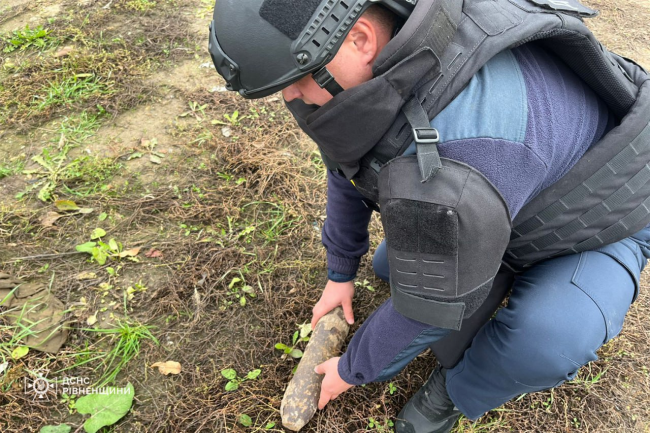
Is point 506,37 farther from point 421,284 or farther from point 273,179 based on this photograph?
point 273,179

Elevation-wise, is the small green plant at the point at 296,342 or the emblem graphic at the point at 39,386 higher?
the small green plant at the point at 296,342

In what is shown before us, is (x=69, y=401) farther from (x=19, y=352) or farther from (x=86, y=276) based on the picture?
(x=86, y=276)

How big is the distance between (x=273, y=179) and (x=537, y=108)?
1885 millimetres

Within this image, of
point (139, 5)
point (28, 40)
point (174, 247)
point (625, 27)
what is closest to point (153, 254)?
point (174, 247)

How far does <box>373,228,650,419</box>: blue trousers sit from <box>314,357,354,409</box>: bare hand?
1.61 ft

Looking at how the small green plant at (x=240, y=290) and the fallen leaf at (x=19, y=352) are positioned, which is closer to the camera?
the fallen leaf at (x=19, y=352)

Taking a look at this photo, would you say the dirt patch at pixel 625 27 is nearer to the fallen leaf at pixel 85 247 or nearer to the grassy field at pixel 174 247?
the grassy field at pixel 174 247

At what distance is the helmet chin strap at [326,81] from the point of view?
123 cm

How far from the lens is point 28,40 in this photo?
395 centimetres

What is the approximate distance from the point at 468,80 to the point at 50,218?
8.16 ft

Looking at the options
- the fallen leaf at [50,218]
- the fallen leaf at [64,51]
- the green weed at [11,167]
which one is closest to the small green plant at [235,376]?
the fallen leaf at [50,218]

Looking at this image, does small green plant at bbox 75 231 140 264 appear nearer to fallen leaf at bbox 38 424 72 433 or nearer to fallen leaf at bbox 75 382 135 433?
fallen leaf at bbox 75 382 135 433

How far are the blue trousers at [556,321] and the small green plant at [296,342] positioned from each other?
0.83 meters

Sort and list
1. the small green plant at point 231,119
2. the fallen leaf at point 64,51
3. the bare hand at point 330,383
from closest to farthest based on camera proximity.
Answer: the bare hand at point 330,383 < the small green plant at point 231,119 < the fallen leaf at point 64,51
